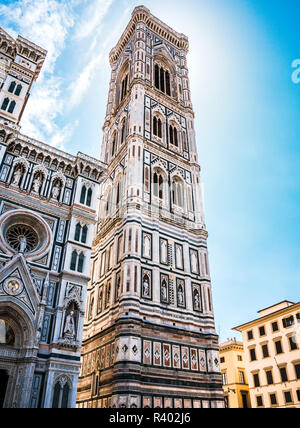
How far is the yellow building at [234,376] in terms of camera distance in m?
38.1

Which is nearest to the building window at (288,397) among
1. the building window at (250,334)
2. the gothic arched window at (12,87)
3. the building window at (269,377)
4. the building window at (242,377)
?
the building window at (269,377)

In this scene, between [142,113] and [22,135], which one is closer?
[22,135]

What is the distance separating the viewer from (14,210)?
65.1 feet

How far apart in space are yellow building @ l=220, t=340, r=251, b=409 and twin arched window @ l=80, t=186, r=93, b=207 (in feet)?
92.9

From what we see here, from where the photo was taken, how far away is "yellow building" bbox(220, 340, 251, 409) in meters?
38.1

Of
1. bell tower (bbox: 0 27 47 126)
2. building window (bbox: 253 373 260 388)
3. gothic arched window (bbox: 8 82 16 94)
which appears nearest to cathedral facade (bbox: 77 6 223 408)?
bell tower (bbox: 0 27 47 126)

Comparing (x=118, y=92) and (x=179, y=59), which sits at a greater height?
(x=179, y=59)

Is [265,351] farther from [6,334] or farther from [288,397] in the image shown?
[6,334]

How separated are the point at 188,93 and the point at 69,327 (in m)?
28.3

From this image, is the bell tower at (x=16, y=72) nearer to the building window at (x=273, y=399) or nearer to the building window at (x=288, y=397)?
the building window at (x=288, y=397)

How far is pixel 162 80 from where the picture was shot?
37.2m

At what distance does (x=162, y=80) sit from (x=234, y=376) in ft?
110
